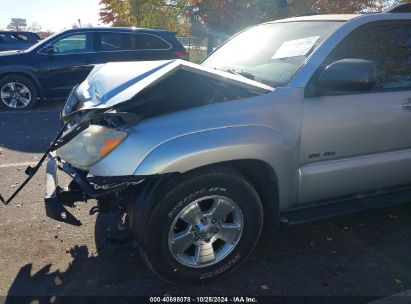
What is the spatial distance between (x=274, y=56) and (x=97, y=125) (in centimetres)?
156

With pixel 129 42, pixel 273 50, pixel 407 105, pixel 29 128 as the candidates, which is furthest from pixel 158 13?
pixel 407 105

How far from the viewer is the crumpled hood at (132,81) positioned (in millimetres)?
2510

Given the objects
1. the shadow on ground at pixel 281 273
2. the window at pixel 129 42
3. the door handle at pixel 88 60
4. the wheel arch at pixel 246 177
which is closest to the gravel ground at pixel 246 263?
the shadow on ground at pixel 281 273

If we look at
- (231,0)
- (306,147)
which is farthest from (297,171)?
(231,0)

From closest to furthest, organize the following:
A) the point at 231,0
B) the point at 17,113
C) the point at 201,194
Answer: the point at 201,194, the point at 17,113, the point at 231,0

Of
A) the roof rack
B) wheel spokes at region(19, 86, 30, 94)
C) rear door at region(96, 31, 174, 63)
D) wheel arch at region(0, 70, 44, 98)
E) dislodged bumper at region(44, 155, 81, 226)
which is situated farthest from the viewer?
rear door at region(96, 31, 174, 63)

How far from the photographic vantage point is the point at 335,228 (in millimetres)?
3619

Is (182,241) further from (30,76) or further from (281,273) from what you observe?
(30,76)

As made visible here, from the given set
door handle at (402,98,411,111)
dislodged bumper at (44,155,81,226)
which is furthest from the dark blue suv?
door handle at (402,98,411,111)

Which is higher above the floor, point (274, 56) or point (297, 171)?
point (274, 56)

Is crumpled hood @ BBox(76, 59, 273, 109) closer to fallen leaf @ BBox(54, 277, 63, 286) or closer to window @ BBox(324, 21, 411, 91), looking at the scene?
window @ BBox(324, 21, 411, 91)

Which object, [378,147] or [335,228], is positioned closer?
[378,147]

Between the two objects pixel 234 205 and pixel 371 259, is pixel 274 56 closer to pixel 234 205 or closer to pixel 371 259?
pixel 234 205

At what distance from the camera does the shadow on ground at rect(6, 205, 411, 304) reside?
2742 millimetres
